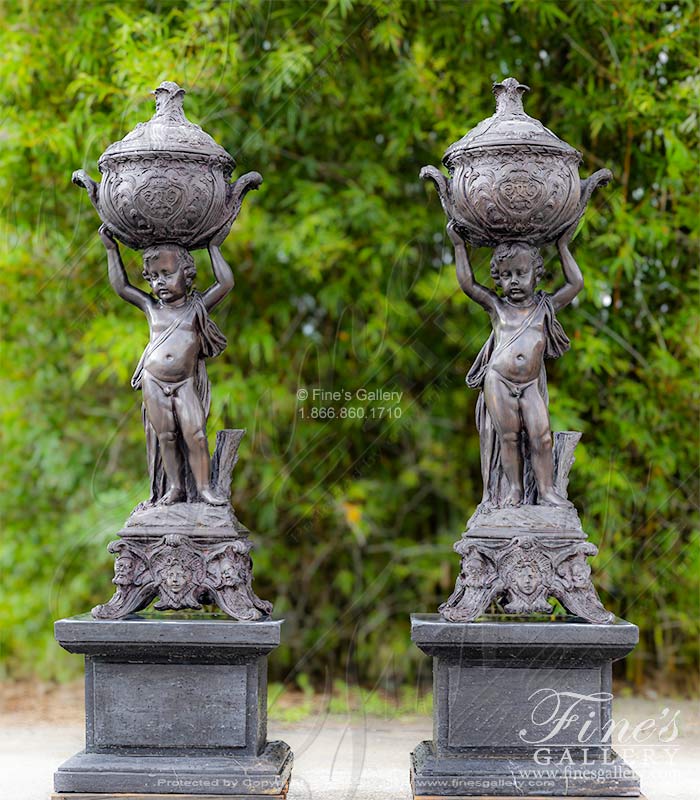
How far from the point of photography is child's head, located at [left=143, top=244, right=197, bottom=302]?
4.60 m

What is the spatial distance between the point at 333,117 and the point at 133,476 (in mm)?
2568

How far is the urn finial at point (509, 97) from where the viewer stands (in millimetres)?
4676

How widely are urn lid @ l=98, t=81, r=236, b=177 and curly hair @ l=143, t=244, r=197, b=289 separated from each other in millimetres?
373

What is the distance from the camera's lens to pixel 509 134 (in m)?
4.49

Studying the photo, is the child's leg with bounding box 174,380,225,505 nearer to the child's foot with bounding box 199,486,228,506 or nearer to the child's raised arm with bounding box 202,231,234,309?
the child's foot with bounding box 199,486,228,506

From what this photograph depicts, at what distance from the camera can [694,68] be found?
6488 millimetres

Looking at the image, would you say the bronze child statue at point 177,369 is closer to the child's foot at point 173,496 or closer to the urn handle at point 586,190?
the child's foot at point 173,496

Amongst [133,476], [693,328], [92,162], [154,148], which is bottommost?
[133,476]

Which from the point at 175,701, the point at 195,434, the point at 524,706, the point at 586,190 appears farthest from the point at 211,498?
the point at 586,190

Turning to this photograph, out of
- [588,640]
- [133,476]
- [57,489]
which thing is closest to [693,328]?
[588,640]

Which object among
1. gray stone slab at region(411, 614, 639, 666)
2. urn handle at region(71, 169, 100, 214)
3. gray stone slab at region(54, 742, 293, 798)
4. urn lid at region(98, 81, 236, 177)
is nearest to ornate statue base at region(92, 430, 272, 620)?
gray stone slab at region(54, 742, 293, 798)

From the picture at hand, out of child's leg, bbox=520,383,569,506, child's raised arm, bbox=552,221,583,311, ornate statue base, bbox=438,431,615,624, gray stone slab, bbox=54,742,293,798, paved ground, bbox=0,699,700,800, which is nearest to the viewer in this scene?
gray stone slab, bbox=54,742,293,798

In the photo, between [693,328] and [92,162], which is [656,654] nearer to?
[693,328]

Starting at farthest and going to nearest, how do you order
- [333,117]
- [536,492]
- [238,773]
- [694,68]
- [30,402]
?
[30,402]
[333,117]
[694,68]
[536,492]
[238,773]
